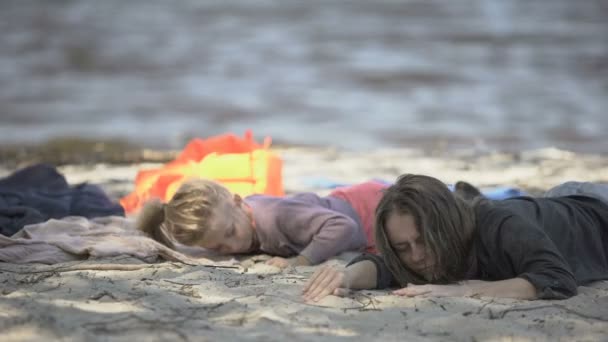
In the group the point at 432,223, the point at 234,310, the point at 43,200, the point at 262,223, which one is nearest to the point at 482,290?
the point at 432,223

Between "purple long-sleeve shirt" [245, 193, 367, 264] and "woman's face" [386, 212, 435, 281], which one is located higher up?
"woman's face" [386, 212, 435, 281]

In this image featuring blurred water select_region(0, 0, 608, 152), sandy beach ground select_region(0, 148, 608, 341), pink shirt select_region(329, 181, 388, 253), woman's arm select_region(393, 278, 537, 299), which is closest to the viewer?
sandy beach ground select_region(0, 148, 608, 341)

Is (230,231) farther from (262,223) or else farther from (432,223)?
(432,223)

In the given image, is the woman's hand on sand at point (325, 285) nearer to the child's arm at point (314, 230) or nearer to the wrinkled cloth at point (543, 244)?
the wrinkled cloth at point (543, 244)

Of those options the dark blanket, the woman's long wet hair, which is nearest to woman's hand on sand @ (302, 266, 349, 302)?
the woman's long wet hair

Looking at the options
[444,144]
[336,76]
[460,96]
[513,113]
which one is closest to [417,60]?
[336,76]

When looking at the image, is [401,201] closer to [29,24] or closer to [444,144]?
[444,144]

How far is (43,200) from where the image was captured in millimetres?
4844

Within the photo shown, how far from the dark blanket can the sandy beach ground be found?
2.96ft

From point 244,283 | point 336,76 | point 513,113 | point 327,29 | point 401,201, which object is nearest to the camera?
point 401,201

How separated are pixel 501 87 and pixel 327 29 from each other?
5285 millimetres

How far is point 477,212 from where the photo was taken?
3291mm

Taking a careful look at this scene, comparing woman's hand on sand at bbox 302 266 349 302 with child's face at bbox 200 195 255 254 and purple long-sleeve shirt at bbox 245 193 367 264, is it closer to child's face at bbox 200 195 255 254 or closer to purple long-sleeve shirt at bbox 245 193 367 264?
purple long-sleeve shirt at bbox 245 193 367 264

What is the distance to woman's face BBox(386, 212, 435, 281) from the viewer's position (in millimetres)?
3143
